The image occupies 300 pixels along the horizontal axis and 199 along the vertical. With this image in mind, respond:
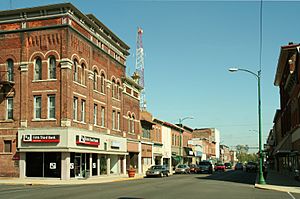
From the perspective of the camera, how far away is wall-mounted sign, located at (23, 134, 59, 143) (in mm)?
37875

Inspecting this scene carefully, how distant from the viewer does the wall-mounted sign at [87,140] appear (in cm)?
3947

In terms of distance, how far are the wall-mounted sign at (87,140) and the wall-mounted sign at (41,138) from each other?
86.8 inches

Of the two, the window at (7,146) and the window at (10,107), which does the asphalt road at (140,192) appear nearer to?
the window at (7,146)

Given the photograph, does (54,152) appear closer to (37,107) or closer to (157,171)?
(37,107)

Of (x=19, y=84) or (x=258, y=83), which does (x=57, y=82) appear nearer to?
(x=19, y=84)

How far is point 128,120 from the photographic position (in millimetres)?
56844

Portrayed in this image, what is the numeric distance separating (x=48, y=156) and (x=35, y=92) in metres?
5.91

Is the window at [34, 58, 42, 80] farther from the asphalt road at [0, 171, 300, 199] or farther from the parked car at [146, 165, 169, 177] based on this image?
the parked car at [146, 165, 169, 177]

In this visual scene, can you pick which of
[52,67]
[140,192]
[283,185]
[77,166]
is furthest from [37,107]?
[283,185]

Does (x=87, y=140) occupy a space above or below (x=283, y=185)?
above

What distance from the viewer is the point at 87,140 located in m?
41.6

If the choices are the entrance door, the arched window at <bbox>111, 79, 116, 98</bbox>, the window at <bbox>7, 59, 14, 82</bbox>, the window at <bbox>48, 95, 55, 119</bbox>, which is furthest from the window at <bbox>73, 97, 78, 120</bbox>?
the arched window at <bbox>111, 79, 116, 98</bbox>

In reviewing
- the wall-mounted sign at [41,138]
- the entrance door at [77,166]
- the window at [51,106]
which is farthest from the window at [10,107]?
the entrance door at [77,166]

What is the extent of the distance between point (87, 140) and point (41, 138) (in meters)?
4.95
